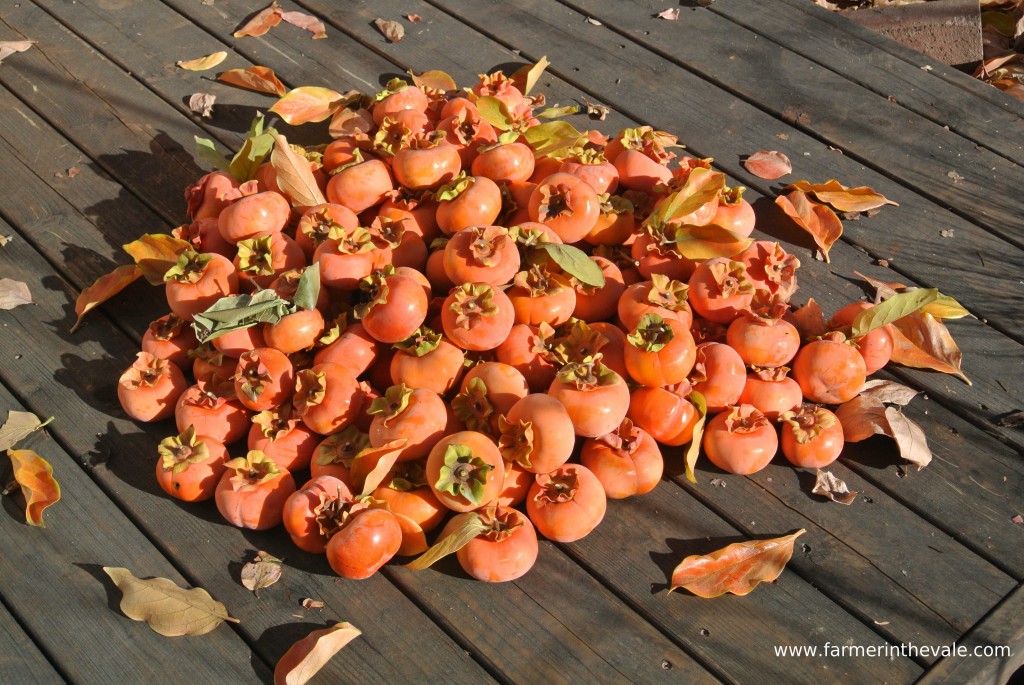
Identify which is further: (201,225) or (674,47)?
(674,47)

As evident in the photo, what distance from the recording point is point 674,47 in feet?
11.3

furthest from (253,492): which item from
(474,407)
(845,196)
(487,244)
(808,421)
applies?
A: (845,196)

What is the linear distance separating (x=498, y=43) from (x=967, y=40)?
1869 mm

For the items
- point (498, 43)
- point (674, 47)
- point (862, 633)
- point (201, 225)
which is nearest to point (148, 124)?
point (201, 225)

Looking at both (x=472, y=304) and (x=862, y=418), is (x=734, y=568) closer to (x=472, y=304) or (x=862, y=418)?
(x=862, y=418)

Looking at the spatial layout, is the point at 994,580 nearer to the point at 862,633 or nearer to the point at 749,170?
the point at 862,633

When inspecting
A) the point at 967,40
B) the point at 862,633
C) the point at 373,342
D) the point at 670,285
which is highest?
the point at 967,40

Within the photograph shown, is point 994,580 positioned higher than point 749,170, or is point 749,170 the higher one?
point 749,170

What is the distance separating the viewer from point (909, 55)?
11.2 ft

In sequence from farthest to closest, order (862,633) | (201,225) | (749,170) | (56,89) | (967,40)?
1. (967,40)
2. (56,89)
3. (749,170)
4. (201,225)
5. (862,633)

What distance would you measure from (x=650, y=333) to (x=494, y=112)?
3.19 ft

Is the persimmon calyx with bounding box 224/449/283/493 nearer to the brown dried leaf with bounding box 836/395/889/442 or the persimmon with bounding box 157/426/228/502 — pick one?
the persimmon with bounding box 157/426/228/502

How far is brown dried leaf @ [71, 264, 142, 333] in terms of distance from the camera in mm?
2568

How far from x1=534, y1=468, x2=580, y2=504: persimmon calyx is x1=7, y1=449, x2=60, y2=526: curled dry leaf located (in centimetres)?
115
